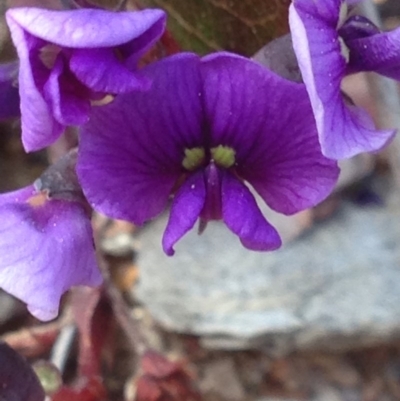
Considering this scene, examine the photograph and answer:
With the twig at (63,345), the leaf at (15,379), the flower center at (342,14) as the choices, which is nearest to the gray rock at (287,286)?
the twig at (63,345)

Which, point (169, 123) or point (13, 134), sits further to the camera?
point (13, 134)

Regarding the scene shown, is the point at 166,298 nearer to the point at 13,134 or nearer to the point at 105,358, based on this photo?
the point at 105,358

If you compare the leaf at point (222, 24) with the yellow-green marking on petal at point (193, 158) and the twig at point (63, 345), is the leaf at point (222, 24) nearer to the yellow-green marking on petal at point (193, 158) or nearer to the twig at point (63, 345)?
the yellow-green marking on petal at point (193, 158)

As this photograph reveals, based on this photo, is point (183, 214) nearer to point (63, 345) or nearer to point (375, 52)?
point (375, 52)

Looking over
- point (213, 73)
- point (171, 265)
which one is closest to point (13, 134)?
point (171, 265)

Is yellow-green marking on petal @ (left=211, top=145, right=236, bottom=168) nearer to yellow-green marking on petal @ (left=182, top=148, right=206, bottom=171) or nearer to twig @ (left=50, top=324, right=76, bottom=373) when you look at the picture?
yellow-green marking on petal @ (left=182, top=148, right=206, bottom=171)

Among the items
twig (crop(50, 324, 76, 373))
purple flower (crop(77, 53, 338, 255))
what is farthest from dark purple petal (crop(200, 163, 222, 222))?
twig (crop(50, 324, 76, 373))

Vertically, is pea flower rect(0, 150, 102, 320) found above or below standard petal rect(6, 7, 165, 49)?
below
